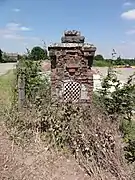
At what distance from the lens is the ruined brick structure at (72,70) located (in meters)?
6.89

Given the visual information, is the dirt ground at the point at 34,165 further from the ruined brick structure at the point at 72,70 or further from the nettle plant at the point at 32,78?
the nettle plant at the point at 32,78

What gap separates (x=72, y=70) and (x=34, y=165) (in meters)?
2.32

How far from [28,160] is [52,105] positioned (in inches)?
55.3

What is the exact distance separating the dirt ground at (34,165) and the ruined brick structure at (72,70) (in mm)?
1395

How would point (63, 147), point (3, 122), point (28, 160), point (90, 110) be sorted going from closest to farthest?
point (28, 160) → point (63, 147) → point (90, 110) → point (3, 122)

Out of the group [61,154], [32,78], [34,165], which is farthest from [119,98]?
[34,165]

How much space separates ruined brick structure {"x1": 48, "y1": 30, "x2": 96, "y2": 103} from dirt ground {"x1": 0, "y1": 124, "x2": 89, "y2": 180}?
1.39 metres

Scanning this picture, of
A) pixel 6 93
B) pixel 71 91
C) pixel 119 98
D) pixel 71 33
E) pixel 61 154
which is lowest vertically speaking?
pixel 6 93

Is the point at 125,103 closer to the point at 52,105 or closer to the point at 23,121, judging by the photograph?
the point at 52,105

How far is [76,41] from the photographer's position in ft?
23.0

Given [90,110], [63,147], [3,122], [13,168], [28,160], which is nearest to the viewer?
[13,168]

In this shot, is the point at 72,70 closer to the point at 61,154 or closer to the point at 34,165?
the point at 61,154

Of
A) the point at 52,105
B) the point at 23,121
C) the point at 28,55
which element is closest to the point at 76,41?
the point at 52,105

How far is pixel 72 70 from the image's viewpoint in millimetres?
6910
